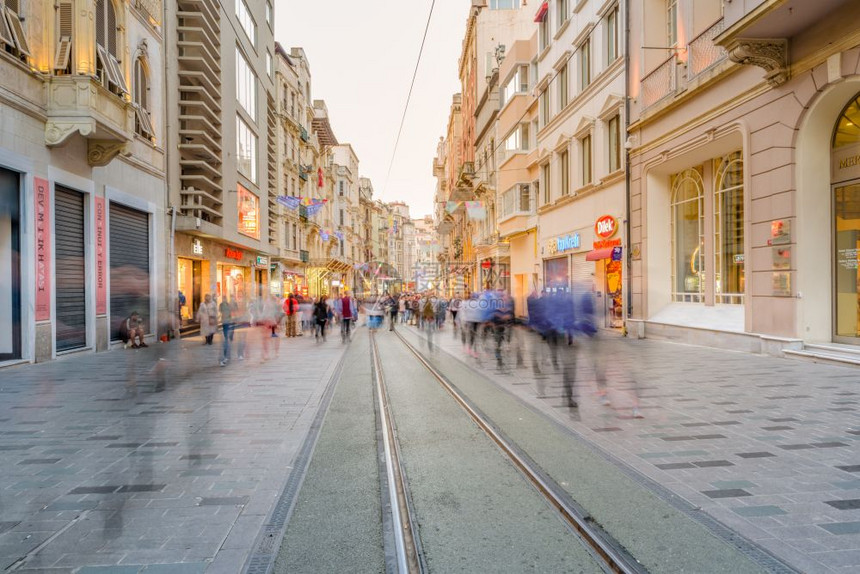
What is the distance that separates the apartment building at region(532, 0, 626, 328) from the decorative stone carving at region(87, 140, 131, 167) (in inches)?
546

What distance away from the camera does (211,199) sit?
26.1 m

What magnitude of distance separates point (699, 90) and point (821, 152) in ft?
13.1

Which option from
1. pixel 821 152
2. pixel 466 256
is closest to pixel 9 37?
pixel 821 152

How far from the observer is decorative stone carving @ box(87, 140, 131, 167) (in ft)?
50.5

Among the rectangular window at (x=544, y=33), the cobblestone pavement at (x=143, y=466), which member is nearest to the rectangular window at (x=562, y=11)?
the rectangular window at (x=544, y=33)

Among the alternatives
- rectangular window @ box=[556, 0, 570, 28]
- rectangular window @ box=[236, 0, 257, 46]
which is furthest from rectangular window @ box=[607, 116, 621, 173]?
rectangular window @ box=[236, 0, 257, 46]

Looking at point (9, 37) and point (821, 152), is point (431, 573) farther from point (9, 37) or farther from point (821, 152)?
point (9, 37)

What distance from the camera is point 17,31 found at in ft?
41.2

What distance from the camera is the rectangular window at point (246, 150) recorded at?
2995 centimetres

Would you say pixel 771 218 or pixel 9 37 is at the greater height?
pixel 9 37

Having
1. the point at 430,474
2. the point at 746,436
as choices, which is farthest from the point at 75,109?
the point at 746,436

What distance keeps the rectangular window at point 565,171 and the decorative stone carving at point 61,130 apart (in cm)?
1878

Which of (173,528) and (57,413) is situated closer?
(173,528)

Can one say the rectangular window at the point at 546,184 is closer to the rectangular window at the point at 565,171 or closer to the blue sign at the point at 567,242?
the rectangular window at the point at 565,171
